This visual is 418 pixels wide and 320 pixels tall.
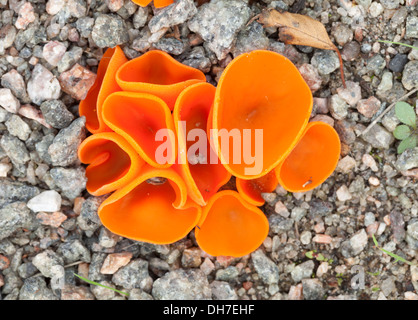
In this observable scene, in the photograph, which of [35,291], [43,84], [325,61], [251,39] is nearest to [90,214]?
[35,291]

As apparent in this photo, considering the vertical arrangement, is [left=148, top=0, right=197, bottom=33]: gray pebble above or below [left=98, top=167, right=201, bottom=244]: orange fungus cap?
above

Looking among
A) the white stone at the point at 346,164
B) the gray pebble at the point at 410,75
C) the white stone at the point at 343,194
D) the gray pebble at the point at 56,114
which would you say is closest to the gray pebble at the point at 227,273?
the white stone at the point at 343,194

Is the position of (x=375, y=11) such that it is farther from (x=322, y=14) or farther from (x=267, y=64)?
(x=267, y=64)

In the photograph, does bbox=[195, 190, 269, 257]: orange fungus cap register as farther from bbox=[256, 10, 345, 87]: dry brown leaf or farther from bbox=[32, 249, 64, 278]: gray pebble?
bbox=[256, 10, 345, 87]: dry brown leaf

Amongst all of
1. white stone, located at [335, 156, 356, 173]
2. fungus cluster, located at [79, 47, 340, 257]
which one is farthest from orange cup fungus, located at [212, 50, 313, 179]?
white stone, located at [335, 156, 356, 173]
